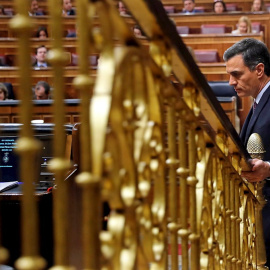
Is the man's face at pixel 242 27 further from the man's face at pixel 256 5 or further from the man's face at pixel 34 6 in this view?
the man's face at pixel 34 6

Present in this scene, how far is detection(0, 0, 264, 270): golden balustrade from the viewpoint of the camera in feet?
1.47

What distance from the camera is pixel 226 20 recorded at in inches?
237

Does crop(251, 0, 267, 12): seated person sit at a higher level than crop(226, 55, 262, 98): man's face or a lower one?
higher

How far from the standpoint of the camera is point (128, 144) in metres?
0.57

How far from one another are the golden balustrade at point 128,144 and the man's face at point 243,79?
0.71 m

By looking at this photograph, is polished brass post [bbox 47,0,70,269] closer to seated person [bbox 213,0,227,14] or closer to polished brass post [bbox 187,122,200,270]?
polished brass post [bbox 187,122,200,270]

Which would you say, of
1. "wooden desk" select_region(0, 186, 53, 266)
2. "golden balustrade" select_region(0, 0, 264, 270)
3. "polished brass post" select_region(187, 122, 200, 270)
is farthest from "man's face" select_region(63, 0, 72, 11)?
"polished brass post" select_region(187, 122, 200, 270)

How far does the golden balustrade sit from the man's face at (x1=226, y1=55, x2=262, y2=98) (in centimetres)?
71

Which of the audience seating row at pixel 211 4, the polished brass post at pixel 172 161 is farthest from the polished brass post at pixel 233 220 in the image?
the audience seating row at pixel 211 4

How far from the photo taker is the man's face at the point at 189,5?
6.17 meters

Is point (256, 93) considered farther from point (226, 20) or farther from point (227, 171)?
point (226, 20)

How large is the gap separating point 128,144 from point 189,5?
5.79m

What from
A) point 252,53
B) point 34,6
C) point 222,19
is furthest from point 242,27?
point 252,53

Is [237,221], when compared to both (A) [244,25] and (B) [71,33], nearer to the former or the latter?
(A) [244,25]
